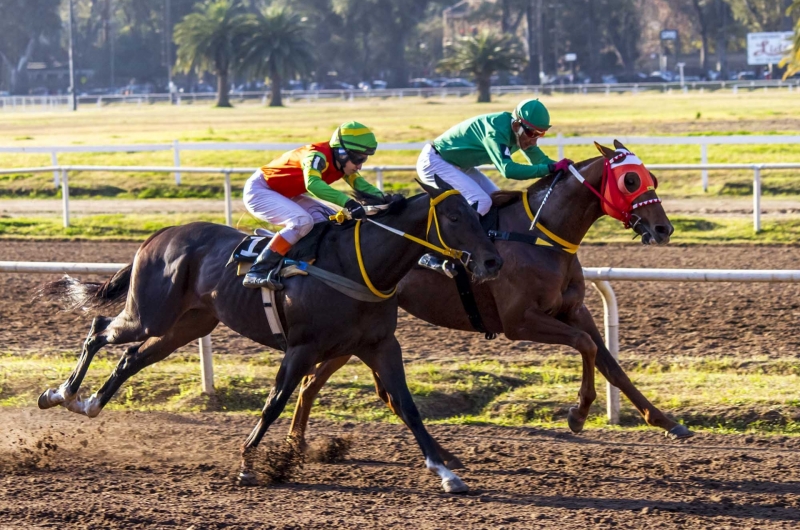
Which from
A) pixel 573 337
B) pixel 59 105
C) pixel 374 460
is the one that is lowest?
pixel 374 460

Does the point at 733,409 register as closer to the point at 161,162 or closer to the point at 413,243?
the point at 413,243

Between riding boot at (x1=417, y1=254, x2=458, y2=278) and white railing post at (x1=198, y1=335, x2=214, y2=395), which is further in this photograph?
white railing post at (x1=198, y1=335, x2=214, y2=395)

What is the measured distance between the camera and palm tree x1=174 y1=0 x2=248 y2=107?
46906 millimetres

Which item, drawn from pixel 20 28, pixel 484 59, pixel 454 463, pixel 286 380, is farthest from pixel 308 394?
pixel 20 28

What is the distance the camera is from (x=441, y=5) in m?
90.8

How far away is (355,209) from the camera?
516 centimetres

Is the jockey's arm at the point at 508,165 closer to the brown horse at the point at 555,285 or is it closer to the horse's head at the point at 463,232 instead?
the brown horse at the point at 555,285

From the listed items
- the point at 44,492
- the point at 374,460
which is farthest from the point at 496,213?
the point at 44,492

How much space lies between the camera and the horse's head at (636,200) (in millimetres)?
5738

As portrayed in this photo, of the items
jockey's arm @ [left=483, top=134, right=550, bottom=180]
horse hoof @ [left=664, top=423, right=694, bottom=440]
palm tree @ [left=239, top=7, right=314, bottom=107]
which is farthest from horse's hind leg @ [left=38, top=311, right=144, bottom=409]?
palm tree @ [left=239, top=7, right=314, bottom=107]

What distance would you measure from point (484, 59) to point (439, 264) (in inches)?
1638

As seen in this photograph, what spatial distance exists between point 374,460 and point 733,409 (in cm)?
217

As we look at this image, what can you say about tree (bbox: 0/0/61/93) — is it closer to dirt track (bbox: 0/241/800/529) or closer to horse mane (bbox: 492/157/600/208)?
dirt track (bbox: 0/241/800/529)

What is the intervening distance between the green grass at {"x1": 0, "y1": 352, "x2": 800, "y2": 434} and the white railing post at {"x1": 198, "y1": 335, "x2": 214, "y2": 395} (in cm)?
7
